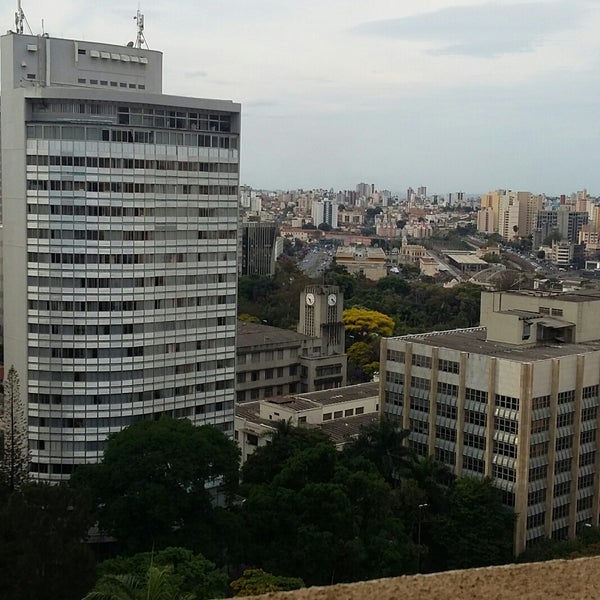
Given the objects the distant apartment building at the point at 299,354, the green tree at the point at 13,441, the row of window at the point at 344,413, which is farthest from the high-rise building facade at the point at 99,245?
the distant apartment building at the point at 299,354

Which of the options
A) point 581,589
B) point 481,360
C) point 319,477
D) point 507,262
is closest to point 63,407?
point 319,477

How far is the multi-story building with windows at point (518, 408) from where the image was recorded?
3114 cm

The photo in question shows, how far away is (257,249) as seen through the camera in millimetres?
96188

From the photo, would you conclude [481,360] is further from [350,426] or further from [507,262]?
[507,262]

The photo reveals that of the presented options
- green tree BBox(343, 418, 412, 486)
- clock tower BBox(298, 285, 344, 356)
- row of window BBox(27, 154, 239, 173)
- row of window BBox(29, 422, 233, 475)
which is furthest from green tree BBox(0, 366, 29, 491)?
clock tower BBox(298, 285, 344, 356)

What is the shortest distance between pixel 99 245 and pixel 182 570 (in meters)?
13.4

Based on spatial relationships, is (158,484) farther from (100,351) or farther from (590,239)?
(590,239)

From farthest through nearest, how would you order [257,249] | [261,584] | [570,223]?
[570,223]
[257,249]
[261,584]

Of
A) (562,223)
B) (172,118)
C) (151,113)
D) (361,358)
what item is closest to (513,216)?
(562,223)

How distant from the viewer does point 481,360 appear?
105 feet

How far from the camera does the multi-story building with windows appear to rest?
102ft

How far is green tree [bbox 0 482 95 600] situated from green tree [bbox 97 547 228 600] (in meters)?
0.75

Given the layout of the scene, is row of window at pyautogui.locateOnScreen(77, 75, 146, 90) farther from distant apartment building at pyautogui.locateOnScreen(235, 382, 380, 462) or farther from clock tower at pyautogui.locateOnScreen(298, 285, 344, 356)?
clock tower at pyautogui.locateOnScreen(298, 285, 344, 356)

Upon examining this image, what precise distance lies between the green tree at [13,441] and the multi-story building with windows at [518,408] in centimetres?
1333
